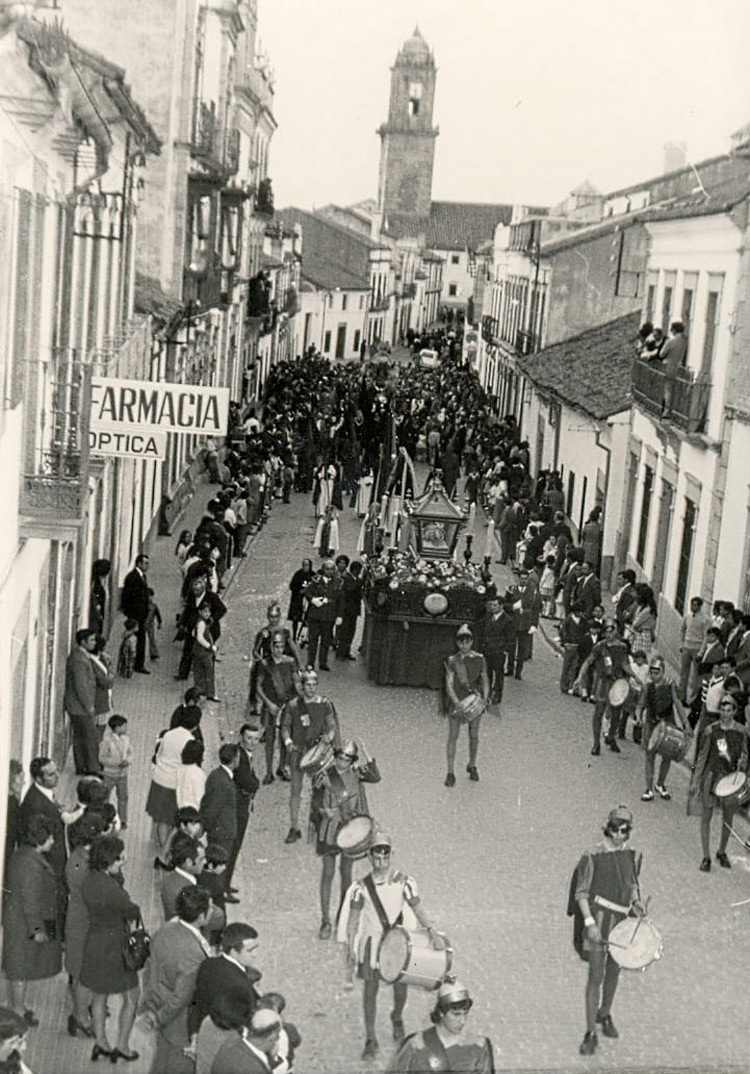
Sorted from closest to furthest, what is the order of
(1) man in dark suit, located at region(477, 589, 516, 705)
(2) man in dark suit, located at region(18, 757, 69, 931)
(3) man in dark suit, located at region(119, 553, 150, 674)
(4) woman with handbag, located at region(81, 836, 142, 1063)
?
(4) woman with handbag, located at region(81, 836, 142, 1063) → (2) man in dark suit, located at region(18, 757, 69, 931) → (1) man in dark suit, located at region(477, 589, 516, 705) → (3) man in dark suit, located at region(119, 553, 150, 674)

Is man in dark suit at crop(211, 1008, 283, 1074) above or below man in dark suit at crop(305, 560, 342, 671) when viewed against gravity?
above

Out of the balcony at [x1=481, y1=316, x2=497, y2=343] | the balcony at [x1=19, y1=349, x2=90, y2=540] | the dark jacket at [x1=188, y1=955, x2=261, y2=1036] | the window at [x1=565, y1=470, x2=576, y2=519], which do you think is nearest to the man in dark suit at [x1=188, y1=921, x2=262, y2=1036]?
the dark jacket at [x1=188, y1=955, x2=261, y2=1036]

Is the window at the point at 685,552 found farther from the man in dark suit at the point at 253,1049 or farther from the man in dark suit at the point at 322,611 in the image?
the man in dark suit at the point at 253,1049

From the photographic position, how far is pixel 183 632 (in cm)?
2023

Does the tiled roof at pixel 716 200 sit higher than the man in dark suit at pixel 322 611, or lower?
higher

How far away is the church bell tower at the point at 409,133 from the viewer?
366 feet

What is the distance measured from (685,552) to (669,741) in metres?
8.46

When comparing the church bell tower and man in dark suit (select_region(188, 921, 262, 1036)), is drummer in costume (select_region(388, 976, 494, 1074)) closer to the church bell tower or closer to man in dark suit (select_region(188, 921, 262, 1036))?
man in dark suit (select_region(188, 921, 262, 1036))

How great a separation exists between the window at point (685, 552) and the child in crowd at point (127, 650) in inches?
313

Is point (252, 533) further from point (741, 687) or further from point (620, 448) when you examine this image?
point (741, 687)

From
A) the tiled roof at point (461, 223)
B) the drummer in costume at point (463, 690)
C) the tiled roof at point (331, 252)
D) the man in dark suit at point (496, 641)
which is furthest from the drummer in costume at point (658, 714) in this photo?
the tiled roof at point (461, 223)

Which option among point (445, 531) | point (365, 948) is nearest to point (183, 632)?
point (445, 531)

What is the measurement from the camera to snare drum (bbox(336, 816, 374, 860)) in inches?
455

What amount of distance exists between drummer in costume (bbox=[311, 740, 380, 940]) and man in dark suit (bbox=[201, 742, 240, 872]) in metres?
0.66
